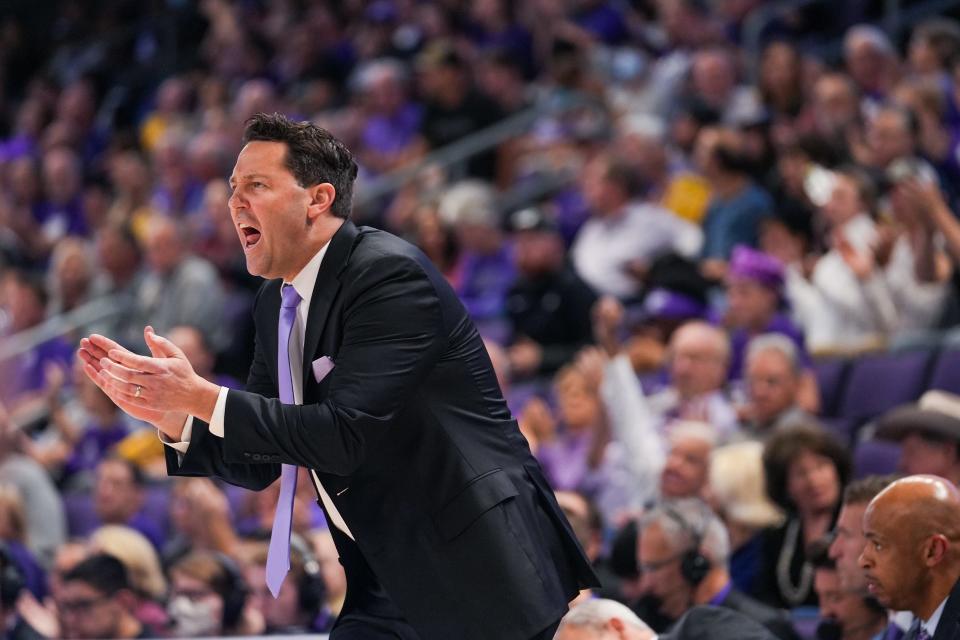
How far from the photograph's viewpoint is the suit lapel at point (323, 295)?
2.60 m

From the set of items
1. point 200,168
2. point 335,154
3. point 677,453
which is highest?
point 335,154

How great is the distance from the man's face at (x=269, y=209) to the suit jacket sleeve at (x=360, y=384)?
0.40 feet

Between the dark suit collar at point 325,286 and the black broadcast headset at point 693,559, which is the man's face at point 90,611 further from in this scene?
the dark suit collar at point 325,286

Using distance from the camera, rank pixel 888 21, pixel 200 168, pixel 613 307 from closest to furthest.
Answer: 1. pixel 613 307
2. pixel 888 21
3. pixel 200 168

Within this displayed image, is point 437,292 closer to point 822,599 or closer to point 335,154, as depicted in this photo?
point 335,154

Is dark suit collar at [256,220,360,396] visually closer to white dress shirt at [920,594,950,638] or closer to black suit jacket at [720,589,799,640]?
white dress shirt at [920,594,950,638]

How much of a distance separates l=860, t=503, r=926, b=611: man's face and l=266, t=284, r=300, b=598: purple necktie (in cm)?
119

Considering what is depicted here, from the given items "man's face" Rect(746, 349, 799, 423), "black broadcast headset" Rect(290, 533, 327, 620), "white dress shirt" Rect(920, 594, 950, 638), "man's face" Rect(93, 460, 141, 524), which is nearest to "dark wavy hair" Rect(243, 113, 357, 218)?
"white dress shirt" Rect(920, 594, 950, 638)

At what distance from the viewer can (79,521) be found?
22.0ft

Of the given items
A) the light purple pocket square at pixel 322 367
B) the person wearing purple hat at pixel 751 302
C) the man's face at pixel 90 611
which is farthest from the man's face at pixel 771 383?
the light purple pocket square at pixel 322 367

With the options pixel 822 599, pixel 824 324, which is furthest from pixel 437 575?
pixel 824 324

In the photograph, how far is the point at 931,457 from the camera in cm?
439

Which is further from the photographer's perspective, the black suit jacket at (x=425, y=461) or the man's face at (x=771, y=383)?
the man's face at (x=771, y=383)

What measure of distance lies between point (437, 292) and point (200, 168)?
737 centimetres
